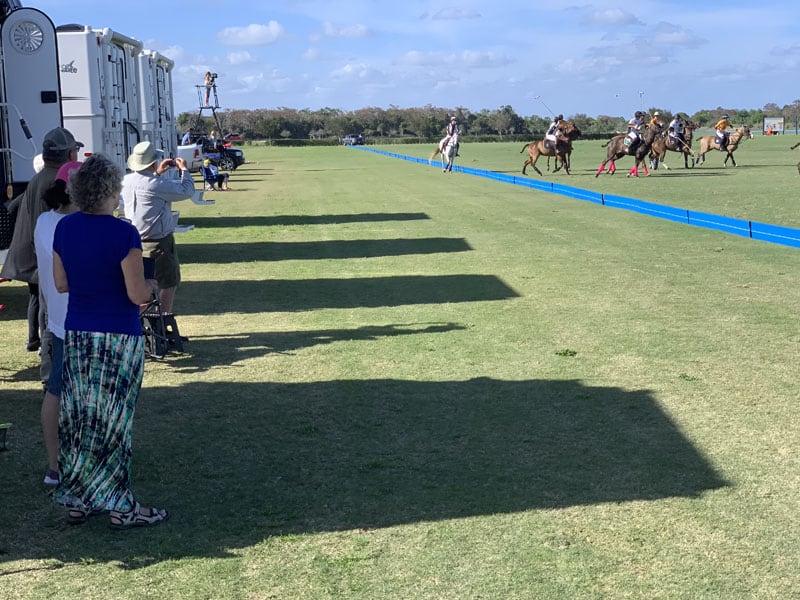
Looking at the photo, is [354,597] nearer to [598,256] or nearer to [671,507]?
[671,507]

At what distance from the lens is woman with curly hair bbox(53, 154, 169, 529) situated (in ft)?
15.4

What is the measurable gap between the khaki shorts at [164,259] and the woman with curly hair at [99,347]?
3.90m

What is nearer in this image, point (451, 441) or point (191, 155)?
point (451, 441)

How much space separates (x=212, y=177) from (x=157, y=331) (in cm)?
2384

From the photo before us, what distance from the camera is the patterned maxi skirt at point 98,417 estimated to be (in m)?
4.81

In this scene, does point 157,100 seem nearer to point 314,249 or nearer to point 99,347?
point 314,249

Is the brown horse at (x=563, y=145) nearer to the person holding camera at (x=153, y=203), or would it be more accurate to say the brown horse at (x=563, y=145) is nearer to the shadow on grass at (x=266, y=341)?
the shadow on grass at (x=266, y=341)

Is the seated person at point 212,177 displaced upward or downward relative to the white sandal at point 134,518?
upward

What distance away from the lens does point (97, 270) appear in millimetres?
4715

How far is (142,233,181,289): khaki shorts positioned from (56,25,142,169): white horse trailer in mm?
5753

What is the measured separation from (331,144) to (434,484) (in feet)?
367

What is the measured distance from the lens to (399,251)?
614 inches

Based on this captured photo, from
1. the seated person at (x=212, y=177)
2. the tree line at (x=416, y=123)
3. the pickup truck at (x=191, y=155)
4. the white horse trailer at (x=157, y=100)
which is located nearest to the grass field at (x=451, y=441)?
the white horse trailer at (x=157, y=100)

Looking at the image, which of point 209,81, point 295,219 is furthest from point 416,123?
point 295,219
